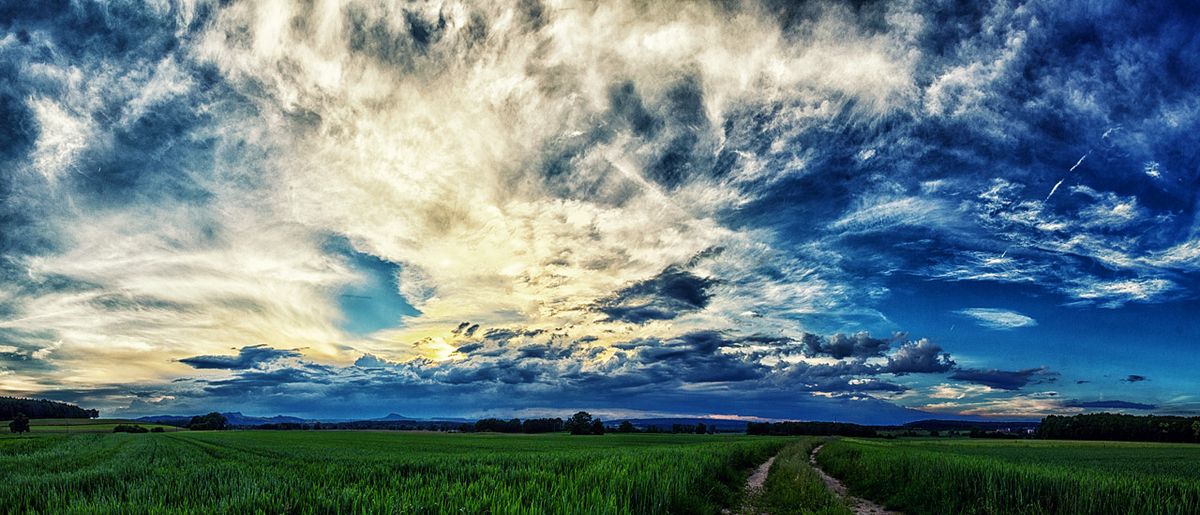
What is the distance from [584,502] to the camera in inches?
328

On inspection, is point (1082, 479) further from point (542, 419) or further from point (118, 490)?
point (542, 419)

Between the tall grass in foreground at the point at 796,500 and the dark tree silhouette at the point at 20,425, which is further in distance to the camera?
the dark tree silhouette at the point at 20,425

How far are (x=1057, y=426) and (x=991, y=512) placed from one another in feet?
536

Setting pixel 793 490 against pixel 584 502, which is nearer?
pixel 584 502

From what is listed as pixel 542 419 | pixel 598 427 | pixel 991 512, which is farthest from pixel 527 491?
pixel 542 419

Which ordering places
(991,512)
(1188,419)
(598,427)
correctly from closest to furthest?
(991,512) → (1188,419) → (598,427)

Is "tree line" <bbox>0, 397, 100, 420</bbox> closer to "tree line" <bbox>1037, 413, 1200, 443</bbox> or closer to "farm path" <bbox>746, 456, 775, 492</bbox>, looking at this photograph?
"farm path" <bbox>746, 456, 775, 492</bbox>

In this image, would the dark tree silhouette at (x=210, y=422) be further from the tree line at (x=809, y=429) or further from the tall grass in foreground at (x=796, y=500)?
the tall grass in foreground at (x=796, y=500)

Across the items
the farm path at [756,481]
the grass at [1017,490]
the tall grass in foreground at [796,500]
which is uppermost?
the grass at [1017,490]

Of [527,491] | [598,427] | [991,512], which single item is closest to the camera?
[527,491]

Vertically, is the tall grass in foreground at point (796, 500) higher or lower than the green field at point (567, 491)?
lower

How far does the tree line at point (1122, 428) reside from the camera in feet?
343

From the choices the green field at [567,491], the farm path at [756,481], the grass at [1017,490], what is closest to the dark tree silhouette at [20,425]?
the green field at [567,491]

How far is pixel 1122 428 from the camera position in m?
117
